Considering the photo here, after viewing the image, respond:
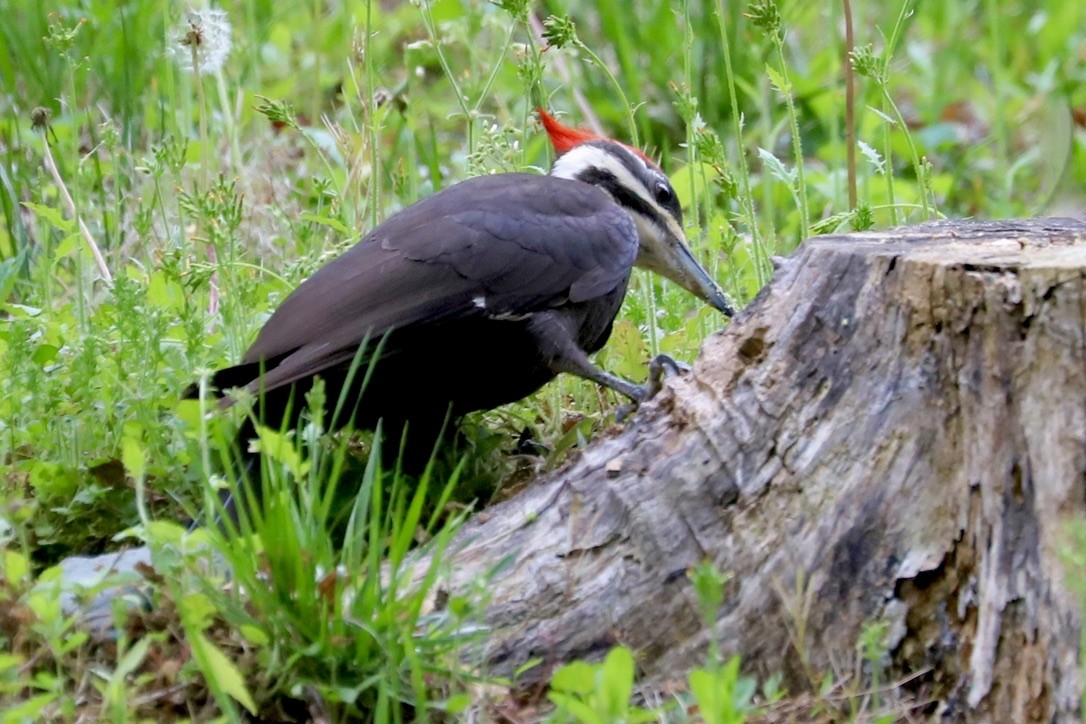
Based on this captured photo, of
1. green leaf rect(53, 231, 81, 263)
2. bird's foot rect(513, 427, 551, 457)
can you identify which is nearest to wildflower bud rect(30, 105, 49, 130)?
green leaf rect(53, 231, 81, 263)

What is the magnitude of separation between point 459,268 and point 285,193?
1.86m

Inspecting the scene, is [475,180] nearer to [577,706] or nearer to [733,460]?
[733,460]

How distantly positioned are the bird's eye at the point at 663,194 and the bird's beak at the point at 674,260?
0.07 metres

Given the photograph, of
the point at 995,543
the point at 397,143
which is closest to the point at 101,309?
the point at 397,143

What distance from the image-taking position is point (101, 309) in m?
3.54

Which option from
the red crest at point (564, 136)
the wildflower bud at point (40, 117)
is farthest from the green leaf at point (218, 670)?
the red crest at point (564, 136)

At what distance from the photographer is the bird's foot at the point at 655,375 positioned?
10.9 ft

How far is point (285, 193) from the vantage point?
4.93 m

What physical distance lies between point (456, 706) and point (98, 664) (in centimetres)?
66

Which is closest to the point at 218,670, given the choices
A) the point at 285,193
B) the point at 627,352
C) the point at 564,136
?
the point at 627,352

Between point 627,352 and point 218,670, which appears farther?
point 627,352

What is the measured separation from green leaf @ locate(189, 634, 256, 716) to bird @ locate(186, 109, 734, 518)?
0.67 metres

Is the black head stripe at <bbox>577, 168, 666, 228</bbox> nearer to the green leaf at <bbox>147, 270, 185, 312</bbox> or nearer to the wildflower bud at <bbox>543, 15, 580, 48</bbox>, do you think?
the wildflower bud at <bbox>543, 15, 580, 48</bbox>

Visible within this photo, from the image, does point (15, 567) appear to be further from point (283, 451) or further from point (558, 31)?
point (558, 31)
